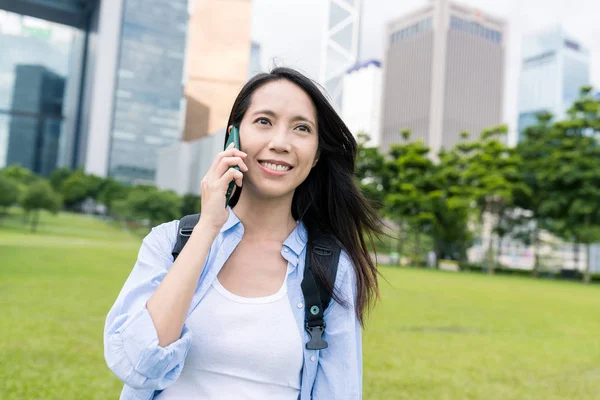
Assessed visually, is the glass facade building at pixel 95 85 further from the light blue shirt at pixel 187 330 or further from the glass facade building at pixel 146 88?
the light blue shirt at pixel 187 330

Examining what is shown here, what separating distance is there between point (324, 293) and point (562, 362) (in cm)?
530

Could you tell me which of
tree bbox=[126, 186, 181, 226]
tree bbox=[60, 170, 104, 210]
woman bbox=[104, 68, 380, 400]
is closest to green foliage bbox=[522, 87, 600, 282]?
tree bbox=[126, 186, 181, 226]

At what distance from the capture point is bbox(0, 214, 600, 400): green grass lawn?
4.25m

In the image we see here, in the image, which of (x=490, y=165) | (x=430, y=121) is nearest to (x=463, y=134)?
(x=490, y=165)

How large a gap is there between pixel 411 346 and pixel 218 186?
5.27 metres

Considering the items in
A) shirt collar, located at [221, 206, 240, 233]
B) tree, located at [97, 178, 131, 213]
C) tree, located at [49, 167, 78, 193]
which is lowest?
shirt collar, located at [221, 206, 240, 233]

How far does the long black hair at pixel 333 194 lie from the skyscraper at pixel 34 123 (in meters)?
93.3

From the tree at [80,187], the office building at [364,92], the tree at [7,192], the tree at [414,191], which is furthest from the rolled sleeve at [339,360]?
the office building at [364,92]

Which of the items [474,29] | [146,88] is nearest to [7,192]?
[146,88]

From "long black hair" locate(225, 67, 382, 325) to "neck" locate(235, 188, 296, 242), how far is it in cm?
7

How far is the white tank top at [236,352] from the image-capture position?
128 centimetres

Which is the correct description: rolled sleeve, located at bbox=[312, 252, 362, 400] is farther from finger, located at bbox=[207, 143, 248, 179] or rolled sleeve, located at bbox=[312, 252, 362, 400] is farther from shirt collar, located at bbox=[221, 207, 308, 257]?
finger, located at bbox=[207, 143, 248, 179]

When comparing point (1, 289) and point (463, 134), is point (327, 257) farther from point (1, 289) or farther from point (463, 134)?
point (463, 134)

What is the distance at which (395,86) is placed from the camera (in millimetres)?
96750
